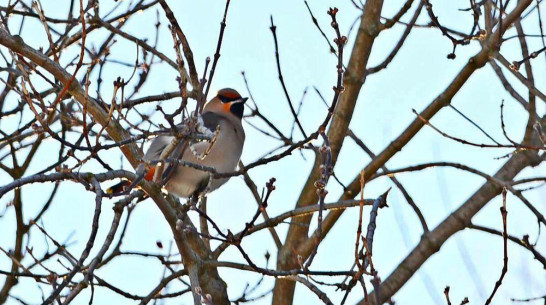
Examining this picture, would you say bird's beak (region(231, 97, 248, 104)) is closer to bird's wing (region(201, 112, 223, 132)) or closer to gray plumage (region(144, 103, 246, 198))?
bird's wing (region(201, 112, 223, 132))

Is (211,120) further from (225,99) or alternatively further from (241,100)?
(225,99)

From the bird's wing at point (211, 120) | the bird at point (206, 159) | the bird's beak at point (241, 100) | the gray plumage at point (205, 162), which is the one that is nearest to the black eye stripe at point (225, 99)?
the bird's beak at point (241, 100)

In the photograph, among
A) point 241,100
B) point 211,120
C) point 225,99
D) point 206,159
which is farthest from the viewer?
point 225,99

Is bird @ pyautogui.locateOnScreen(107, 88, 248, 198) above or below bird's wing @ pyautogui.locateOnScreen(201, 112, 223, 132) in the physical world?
below

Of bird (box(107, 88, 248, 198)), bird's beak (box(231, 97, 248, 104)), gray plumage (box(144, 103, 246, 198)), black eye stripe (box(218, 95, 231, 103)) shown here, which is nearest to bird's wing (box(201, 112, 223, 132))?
bird (box(107, 88, 248, 198))

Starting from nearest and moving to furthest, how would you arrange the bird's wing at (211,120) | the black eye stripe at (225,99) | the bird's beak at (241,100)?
the bird's wing at (211,120)
the bird's beak at (241,100)
the black eye stripe at (225,99)

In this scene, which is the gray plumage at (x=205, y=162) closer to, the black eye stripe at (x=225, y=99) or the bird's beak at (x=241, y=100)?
the bird's beak at (x=241, y=100)

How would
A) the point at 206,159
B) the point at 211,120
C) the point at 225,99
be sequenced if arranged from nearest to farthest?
the point at 206,159 → the point at 211,120 → the point at 225,99

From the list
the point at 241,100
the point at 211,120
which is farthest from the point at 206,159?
the point at 241,100

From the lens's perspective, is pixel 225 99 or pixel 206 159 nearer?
pixel 206 159

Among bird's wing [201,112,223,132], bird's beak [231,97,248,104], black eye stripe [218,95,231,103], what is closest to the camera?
bird's wing [201,112,223,132]

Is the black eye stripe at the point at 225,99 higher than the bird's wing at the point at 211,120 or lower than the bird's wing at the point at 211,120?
higher

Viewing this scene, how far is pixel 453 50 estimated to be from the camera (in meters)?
A: 5.77

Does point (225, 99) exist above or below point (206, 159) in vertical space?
above
